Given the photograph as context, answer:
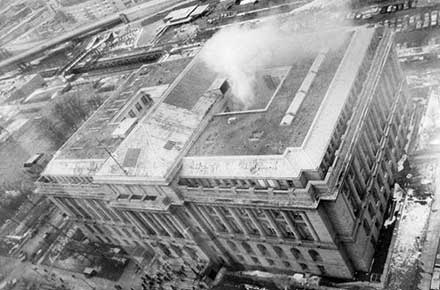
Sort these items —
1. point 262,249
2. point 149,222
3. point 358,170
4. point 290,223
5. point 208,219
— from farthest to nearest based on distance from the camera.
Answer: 1. point 149,222
2. point 262,249
3. point 208,219
4. point 358,170
5. point 290,223

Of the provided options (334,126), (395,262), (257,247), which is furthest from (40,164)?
(395,262)

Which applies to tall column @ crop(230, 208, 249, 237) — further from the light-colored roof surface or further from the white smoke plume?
the white smoke plume

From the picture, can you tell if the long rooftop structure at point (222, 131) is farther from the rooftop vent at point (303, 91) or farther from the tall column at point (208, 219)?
the tall column at point (208, 219)

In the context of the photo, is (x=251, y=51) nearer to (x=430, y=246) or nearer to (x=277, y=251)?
(x=277, y=251)

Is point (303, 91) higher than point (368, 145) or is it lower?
higher

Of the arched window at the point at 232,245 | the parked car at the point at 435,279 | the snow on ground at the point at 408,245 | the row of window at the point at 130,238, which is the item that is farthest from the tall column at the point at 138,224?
the parked car at the point at 435,279

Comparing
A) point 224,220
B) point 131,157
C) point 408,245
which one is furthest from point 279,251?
point 131,157
